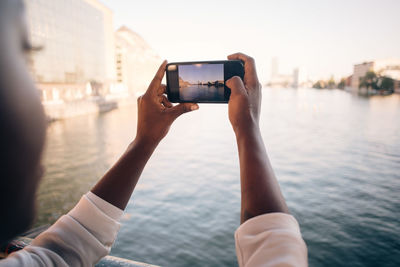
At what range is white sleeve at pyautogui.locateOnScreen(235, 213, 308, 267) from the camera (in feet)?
2.07

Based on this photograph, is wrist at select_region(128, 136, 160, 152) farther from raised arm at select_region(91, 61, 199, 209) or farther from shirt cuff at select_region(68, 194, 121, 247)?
shirt cuff at select_region(68, 194, 121, 247)

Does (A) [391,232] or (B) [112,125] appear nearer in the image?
(A) [391,232]

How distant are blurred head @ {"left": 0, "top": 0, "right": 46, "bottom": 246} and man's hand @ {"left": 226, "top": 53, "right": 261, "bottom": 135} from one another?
0.59 metres

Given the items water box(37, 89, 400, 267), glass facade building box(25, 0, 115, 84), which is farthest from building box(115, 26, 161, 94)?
water box(37, 89, 400, 267)

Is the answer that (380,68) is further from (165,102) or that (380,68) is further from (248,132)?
(248,132)

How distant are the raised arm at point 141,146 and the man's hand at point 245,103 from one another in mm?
367

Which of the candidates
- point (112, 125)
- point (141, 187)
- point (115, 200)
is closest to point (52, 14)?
point (112, 125)

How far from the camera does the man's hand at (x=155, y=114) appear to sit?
1.23 meters

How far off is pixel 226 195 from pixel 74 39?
51485 mm

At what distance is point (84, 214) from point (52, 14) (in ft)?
173

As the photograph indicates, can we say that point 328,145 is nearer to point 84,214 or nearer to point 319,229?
point 319,229

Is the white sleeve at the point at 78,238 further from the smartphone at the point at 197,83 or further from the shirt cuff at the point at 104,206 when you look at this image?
the smartphone at the point at 197,83

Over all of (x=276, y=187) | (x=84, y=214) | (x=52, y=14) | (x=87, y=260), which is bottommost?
(x=87, y=260)

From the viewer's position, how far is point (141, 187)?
1170cm
